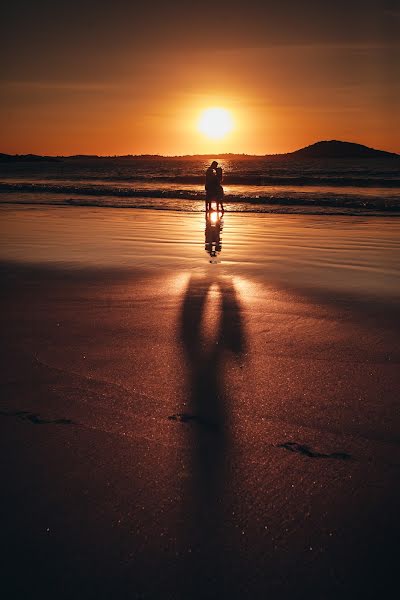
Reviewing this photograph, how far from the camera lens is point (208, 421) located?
3.89m

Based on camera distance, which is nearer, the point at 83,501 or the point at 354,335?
the point at 83,501

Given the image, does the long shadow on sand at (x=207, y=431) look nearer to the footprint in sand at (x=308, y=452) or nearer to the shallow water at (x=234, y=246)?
the footprint in sand at (x=308, y=452)

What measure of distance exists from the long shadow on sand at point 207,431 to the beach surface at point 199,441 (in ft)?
0.04

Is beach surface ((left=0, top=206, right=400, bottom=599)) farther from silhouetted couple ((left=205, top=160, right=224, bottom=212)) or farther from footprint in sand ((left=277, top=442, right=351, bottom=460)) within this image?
silhouetted couple ((left=205, top=160, right=224, bottom=212))

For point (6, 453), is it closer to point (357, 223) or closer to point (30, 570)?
point (30, 570)

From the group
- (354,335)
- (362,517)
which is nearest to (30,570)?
(362,517)

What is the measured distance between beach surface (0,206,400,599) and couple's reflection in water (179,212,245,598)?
0.04ft

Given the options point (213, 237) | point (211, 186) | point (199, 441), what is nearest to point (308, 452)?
point (199, 441)

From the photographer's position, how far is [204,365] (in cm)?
502

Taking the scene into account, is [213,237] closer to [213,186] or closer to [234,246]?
[234,246]

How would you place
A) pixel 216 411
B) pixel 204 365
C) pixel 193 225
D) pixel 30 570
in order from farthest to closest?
pixel 193 225
pixel 204 365
pixel 216 411
pixel 30 570

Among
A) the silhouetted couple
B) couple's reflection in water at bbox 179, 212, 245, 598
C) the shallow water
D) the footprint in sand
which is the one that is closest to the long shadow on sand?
couple's reflection in water at bbox 179, 212, 245, 598

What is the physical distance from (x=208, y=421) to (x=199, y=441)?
11.8 inches

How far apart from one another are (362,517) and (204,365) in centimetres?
237
